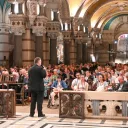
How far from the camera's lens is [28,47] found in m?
17.7

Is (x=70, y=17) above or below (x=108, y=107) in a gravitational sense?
Answer: above

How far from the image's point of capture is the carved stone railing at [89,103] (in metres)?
8.55

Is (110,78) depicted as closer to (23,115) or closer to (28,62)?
(23,115)

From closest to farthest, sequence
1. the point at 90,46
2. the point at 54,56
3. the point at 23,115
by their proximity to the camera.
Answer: the point at 23,115 < the point at 54,56 < the point at 90,46

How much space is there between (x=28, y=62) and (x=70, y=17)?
10.0m

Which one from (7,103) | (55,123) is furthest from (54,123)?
(7,103)

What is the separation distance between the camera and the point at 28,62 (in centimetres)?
1783

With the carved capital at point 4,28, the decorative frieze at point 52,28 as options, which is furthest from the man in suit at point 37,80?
the carved capital at point 4,28

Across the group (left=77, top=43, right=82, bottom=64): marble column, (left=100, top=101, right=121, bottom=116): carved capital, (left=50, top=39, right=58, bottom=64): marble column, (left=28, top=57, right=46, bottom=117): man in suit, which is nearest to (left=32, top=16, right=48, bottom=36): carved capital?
(left=50, top=39, right=58, bottom=64): marble column

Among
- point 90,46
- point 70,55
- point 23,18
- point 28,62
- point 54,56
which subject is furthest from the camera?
point 90,46

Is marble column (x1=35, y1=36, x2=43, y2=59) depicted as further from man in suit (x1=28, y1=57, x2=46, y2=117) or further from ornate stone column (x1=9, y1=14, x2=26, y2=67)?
man in suit (x1=28, y1=57, x2=46, y2=117)

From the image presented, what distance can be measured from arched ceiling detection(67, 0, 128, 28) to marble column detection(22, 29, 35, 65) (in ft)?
32.0

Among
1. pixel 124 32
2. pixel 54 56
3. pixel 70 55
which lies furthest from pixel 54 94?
pixel 124 32

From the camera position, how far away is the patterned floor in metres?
7.72
